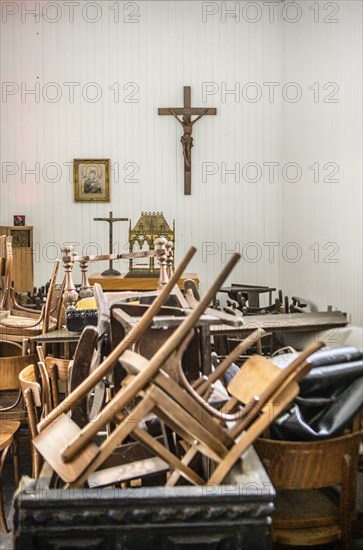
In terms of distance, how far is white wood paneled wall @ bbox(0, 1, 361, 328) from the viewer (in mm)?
8758

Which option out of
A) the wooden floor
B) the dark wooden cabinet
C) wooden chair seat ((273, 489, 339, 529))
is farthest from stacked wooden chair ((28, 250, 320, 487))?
the dark wooden cabinet

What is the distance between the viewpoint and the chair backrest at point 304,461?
7.03 feet

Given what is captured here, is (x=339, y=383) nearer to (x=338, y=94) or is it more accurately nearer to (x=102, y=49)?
(x=338, y=94)

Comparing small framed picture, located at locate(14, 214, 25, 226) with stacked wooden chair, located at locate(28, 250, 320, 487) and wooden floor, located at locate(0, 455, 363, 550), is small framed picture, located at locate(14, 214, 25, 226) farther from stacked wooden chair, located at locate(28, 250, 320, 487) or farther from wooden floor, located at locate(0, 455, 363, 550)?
stacked wooden chair, located at locate(28, 250, 320, 487)

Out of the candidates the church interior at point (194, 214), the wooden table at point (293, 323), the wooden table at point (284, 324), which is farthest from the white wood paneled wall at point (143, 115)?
the wooden table at point (293, 323)

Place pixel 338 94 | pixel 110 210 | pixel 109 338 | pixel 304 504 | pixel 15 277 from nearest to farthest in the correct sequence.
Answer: pixel 109 338, pixel 304 504, pixel 338 94, pixel 15 277, pixel 110 210

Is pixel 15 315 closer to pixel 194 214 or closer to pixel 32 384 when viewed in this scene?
pixel 32 384

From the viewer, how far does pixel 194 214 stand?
890cm

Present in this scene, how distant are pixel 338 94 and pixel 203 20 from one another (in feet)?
10.9

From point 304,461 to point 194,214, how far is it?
22.7 ft

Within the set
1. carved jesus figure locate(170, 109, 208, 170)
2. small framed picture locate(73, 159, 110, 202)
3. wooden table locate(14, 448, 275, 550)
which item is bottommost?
wooden table locate(14, 448, 275, 550)

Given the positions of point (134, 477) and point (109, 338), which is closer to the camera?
point (134, 477)

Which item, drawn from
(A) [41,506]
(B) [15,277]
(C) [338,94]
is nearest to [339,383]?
(A) [41,506]

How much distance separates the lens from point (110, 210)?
886 cm
